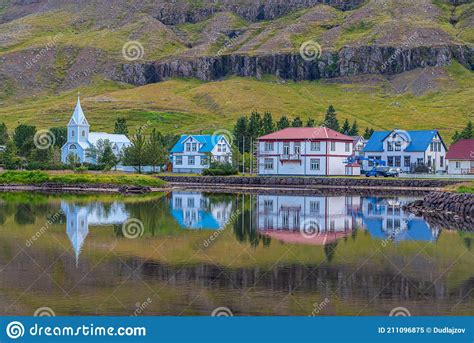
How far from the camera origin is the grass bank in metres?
93.3

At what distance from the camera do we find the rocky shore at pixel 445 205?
57.4 m

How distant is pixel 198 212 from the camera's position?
58.2m

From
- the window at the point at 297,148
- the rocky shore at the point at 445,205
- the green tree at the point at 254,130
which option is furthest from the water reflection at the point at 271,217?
the green tree at the point at 254,130

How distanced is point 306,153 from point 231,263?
73.4 m

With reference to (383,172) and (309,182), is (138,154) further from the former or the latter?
(383,172)

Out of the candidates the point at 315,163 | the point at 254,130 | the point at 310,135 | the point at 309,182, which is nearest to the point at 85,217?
the point at 309,182

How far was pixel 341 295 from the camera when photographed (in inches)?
1027

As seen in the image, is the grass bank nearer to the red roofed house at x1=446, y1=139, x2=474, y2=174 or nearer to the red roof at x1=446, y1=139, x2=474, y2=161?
the red roofed house at x1=446, y1=139, x2=474, y2=174

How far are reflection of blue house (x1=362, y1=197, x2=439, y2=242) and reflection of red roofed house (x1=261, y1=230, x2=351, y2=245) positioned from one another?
2.22 meters

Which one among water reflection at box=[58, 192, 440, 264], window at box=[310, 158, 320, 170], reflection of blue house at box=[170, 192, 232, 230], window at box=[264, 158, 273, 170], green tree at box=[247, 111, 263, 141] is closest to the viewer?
water reflection at box=[58, 192, 440, 264]

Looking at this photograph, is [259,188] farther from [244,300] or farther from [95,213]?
[244,300]

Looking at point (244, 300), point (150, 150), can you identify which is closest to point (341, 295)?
point (244, 300)

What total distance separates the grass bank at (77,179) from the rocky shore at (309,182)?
928 centimetres

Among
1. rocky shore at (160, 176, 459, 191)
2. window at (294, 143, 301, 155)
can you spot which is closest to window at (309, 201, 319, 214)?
rocky shore at (160, 176, 459, 191)
